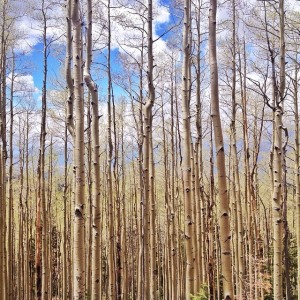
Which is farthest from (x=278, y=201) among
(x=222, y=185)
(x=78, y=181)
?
(x=78, y=181)

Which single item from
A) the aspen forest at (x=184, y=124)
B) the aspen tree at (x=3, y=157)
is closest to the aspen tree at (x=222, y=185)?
the aspen forest at (x=184, y=124)

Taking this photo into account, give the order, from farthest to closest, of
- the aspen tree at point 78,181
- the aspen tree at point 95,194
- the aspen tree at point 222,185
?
the aspen tree at point 95,194, the aspen tree at point 78,181, the aspen tree at point 222,185

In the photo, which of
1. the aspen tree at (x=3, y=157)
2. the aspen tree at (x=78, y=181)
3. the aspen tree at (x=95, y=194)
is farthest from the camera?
the aspen tree at (x=3, y=157)

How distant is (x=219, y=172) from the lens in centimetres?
304

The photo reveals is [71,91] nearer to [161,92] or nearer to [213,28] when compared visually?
[213,28]

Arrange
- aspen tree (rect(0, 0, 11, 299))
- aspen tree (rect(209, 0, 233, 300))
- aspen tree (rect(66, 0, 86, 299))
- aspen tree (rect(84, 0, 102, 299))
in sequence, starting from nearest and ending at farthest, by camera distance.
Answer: aspen tree (rect(209, 0, 233, 300)) → aspen tree (rect(66, 0, 86, 299)) → aspen tree (rect(84, 0, 102, 299)) → aspen tree (rect(0, 0, 11, 299))

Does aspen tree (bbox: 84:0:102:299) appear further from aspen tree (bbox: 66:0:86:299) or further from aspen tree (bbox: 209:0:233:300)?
aspen tree (bbox: 209:0:233:300)

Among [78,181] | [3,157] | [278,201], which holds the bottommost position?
[278,201]

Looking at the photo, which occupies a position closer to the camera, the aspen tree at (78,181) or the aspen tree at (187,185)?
the aspen tree at (78,181)

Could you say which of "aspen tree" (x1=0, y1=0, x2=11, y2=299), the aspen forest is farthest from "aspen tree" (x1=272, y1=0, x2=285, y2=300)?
"aspen tree" (x1=0, y1=0, x2=11, y2=299)

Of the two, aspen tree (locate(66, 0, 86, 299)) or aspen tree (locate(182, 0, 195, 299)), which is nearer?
aspen tree (locate(66, 0, 86, 299))

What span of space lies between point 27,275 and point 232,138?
29.9ft

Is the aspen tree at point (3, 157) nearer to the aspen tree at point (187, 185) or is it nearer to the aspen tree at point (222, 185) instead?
the aspen tree at point (187, 185)

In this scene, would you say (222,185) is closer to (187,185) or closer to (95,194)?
(187,185)
